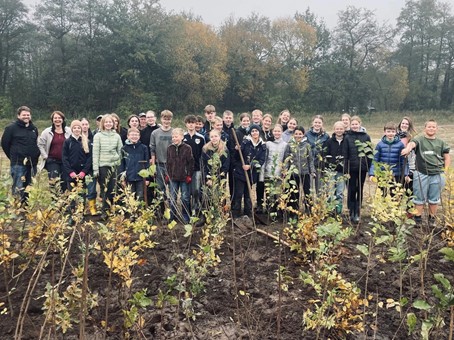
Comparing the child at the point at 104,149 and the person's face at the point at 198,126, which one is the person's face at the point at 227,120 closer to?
the person's face at the point at 198,126

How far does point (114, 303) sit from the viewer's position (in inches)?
125

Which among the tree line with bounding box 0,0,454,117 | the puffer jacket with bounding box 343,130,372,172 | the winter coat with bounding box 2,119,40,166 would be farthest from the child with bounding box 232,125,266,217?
the tree line with bounding box 0,0,454,117

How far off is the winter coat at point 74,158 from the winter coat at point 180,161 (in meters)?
1.17

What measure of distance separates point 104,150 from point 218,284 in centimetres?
277

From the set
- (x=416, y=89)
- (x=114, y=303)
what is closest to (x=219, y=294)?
(x=114, y=303)

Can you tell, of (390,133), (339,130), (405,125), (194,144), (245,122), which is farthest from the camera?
(245,122)

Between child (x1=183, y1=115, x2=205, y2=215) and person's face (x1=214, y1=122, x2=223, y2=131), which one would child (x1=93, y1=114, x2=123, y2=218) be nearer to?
child (x1=183, y1=115, x2=205, y2=215)

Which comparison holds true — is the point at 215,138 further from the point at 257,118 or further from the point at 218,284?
the point at 218,284

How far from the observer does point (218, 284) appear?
11.5 ft

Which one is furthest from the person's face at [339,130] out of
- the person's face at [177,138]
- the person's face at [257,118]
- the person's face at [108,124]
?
the person's face at [108,124]

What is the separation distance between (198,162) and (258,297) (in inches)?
107

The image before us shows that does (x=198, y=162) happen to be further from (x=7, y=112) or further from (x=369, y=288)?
(x=7, y=112)

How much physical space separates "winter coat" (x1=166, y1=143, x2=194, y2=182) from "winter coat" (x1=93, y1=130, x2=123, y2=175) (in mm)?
724

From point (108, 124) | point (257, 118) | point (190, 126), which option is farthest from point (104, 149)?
point (257, 118)
